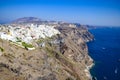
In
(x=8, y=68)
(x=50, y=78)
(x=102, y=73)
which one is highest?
(x=8, y=68)

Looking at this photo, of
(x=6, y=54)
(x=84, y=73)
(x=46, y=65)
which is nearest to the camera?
(x=6, y=54)

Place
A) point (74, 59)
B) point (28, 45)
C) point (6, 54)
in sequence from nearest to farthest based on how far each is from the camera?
point (6, 54)
point (28, 45)
point (74, 59)

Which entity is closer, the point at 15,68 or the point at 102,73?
the point at 15,68

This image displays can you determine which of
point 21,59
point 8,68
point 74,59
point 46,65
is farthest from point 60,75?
point 74,59

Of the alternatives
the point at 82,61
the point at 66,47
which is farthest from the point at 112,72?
the point at 66,47

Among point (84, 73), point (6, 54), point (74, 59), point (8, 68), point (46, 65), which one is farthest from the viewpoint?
point (74, 59)

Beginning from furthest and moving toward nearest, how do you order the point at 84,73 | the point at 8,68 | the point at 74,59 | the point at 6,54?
the point at 74,59, the point at 84,73, the point at 6,54, the point at 8,68

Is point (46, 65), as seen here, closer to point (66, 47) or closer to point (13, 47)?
point (13, 47)

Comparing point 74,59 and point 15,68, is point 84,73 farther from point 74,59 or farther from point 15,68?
point 15,68

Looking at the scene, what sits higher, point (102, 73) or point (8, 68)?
point (8, 68)
